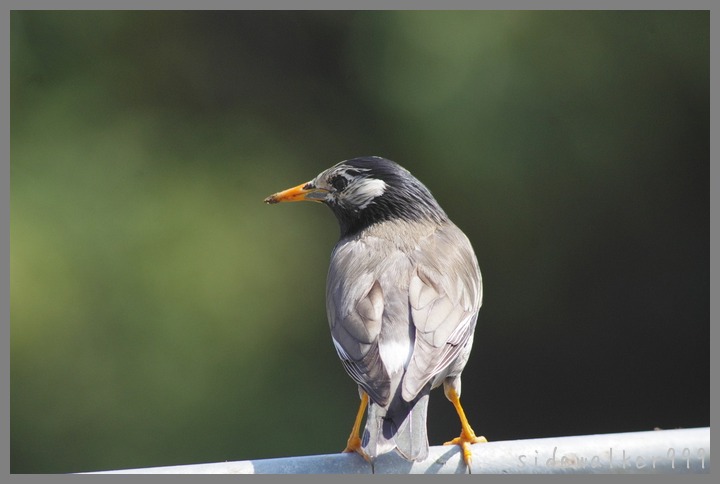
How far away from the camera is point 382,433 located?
314cm

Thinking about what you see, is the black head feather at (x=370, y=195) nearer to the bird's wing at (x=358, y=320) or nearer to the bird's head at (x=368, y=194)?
the bird's head at (x=368, y=194)

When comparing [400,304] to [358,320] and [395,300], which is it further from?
[358,320]

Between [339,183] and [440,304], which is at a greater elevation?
[339,183]

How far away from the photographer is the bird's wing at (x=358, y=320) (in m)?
3.29

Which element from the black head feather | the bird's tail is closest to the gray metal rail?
the bird's tail

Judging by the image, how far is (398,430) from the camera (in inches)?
123

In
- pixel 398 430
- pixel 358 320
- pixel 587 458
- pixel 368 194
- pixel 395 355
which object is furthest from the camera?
pixel 368 194

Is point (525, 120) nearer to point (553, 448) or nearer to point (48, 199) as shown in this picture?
point (48, 199)

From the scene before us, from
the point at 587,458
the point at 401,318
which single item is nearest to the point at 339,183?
the point at 401,318

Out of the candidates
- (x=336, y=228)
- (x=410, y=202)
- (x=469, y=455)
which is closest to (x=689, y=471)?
(x=469, y=455)

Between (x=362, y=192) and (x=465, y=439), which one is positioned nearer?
(x=465, y=439)

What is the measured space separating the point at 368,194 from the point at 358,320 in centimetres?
100

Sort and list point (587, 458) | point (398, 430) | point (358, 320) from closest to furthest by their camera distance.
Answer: point (587, 458) < point (398, 430) < point (358, 320)

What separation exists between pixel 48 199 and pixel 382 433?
463cm
